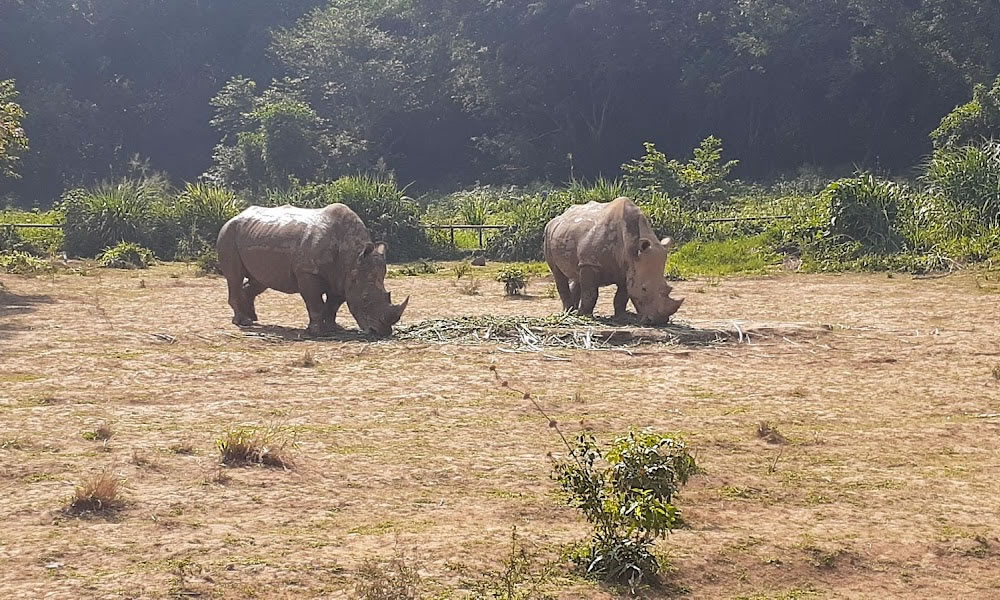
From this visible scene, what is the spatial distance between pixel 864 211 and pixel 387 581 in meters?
18.9

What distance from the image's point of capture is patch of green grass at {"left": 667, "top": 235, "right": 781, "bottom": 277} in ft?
71.2

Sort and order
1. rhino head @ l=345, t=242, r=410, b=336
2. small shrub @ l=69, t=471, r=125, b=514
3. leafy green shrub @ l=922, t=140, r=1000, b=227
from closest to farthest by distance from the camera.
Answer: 1. small shrub @ l=69, t=471, r=125, b=514
2. rhino head @ l=345, t=242, r=410, b=336
3. leafy green shrub @ l=922, t=140, r=1000, b=227

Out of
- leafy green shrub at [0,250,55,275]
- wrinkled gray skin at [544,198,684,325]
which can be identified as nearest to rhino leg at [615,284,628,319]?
wrinkled gray skin at [544,198,684,325]

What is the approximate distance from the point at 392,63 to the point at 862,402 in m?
42.8

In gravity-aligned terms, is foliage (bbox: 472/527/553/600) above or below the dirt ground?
below

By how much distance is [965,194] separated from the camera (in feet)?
71.5

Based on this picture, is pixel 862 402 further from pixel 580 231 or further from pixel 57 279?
pixel 57 279

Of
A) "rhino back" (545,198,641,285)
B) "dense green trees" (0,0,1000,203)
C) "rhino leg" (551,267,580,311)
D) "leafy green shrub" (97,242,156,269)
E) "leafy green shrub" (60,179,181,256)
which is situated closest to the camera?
"rhino back" (545,198,641,285)

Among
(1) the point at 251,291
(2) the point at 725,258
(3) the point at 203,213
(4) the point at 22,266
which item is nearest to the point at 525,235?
(2) the point at 725,258

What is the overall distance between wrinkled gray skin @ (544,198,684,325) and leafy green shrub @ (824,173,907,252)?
360 inches

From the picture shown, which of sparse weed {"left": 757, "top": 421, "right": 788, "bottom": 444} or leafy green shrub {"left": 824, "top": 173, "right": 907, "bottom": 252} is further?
leafy green shrub {"left": 824, "top": 173, "right": 907, "bottom": 252}

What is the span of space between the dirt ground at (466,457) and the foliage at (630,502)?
0.51 feet

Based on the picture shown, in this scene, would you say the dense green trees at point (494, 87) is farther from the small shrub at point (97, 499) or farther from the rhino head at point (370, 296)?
the small shrub at point (97, 499)

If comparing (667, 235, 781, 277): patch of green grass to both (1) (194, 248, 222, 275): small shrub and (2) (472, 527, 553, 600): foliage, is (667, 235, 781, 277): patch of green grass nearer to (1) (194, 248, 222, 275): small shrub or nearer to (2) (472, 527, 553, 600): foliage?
(1) (194, 248, 222, 275): small shrub
